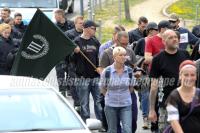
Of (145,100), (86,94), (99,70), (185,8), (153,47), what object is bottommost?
(185,8)

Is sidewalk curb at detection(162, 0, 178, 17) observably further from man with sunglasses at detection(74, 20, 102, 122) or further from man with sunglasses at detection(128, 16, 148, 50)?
man with sunglasses at detection(74, 20, 102, 122)

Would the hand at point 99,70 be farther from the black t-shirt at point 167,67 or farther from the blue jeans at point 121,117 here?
the black t-shirt at point 167,67

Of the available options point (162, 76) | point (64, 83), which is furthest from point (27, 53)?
point (162, 76)

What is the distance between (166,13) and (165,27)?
24.1 meters

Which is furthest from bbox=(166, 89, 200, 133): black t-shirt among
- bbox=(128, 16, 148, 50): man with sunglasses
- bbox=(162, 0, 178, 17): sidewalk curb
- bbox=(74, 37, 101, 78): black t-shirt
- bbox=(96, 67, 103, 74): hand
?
bbox=(162, 0, 178, 17): sidewalk curb

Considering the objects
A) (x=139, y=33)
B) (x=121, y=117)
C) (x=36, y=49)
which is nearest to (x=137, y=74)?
(x=121, y=117)

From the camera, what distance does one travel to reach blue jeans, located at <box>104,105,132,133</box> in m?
10.9

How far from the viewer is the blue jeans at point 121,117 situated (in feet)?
35.8

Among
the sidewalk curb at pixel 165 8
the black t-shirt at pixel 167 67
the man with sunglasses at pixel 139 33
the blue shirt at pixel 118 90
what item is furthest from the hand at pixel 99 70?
the sidewalk curb at pixel 165 8

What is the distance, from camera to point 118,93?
1097 centimetres

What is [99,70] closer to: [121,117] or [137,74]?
[137,74]

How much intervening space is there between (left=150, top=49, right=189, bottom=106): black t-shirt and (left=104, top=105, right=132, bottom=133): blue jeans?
0.88 m

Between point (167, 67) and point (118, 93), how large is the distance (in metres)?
1.14

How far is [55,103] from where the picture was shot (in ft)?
29.0
